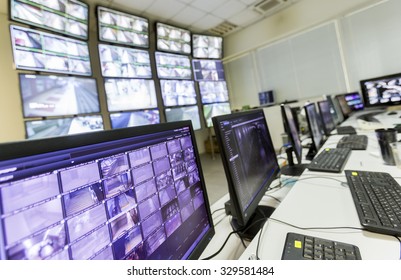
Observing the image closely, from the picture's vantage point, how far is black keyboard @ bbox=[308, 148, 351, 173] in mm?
1077

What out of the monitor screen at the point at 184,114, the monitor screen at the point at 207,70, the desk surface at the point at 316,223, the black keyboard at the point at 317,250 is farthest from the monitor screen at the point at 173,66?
the black keyboard at the point at 317,250

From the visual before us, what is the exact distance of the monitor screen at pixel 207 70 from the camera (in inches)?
166

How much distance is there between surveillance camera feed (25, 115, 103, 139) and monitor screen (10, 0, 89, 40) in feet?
3.46

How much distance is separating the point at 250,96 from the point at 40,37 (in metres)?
4.27

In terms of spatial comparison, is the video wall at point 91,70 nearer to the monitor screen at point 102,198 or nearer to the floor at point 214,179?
the floor at point 214,179

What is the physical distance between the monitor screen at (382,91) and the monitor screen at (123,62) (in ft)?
11.5

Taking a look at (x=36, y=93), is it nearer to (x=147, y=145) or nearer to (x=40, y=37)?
(x=40, y=37)

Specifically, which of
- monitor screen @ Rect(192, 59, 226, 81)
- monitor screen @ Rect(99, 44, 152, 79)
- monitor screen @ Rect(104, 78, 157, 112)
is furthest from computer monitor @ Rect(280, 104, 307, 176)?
monitor screen @ Rect(192, 59, 226, 81)

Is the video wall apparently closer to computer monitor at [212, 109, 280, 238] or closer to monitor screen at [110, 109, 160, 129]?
monitor screen at [110, 109, 160, 129]

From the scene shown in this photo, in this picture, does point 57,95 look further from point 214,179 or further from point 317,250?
point 317,250

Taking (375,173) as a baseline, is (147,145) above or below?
above

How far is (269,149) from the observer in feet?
3.33

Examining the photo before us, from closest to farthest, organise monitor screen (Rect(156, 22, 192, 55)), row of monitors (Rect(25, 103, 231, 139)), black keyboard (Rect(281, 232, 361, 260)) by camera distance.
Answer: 1. black keyboard (Rect(281, 232, 361, 260))
2. row of monitors (Rect(25, 103, 231, 139))
3. monitor screen (Rect(156, 22, 192, 55))

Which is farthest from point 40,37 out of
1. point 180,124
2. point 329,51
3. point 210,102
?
point 329,51
